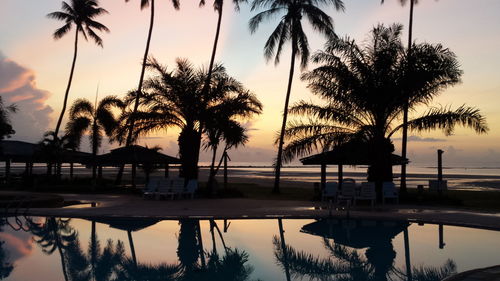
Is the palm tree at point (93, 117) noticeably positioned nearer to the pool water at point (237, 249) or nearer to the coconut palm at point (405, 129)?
the coconut palm at point (405, 129)

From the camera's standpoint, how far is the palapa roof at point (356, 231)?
10.9 metres

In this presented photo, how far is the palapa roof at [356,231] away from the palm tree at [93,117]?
893 inches

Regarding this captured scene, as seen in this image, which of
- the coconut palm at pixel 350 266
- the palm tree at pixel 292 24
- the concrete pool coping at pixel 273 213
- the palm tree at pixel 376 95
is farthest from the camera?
the palm tree at pixel 292 24

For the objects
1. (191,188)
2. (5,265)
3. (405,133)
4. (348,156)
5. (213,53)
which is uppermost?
(213,53)

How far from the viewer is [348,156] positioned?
58.7 feet

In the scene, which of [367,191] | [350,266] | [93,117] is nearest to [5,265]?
[350,266]

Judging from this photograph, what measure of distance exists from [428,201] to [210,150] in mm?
9465

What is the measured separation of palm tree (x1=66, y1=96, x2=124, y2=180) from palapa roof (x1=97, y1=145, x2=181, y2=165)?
12108 millimetres

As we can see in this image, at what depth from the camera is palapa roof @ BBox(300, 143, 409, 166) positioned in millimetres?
17697

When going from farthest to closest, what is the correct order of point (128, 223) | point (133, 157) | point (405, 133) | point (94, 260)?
point (405, 133), point (133, 157), point (128, 223), point (94, 260)

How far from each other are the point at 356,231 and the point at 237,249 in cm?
346

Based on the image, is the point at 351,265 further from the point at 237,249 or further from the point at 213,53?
the point at 213,53

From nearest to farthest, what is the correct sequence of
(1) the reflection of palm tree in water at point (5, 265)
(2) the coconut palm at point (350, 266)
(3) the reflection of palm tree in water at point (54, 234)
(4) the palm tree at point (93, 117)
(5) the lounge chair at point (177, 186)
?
1. (1) the reflection of palm tree in water at point (5, 265)
2. (2) the coconut palm at point (350, 266)
3. (3) the reflection of palm tree in water at point (54, 234)
4. (5) the lounge chair at point (177, 186)
5. (4) the palm tree at point (93, 117)

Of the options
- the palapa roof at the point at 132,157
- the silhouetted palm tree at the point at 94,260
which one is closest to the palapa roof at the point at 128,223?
the silhouetted palm tree at the point at 94,260
